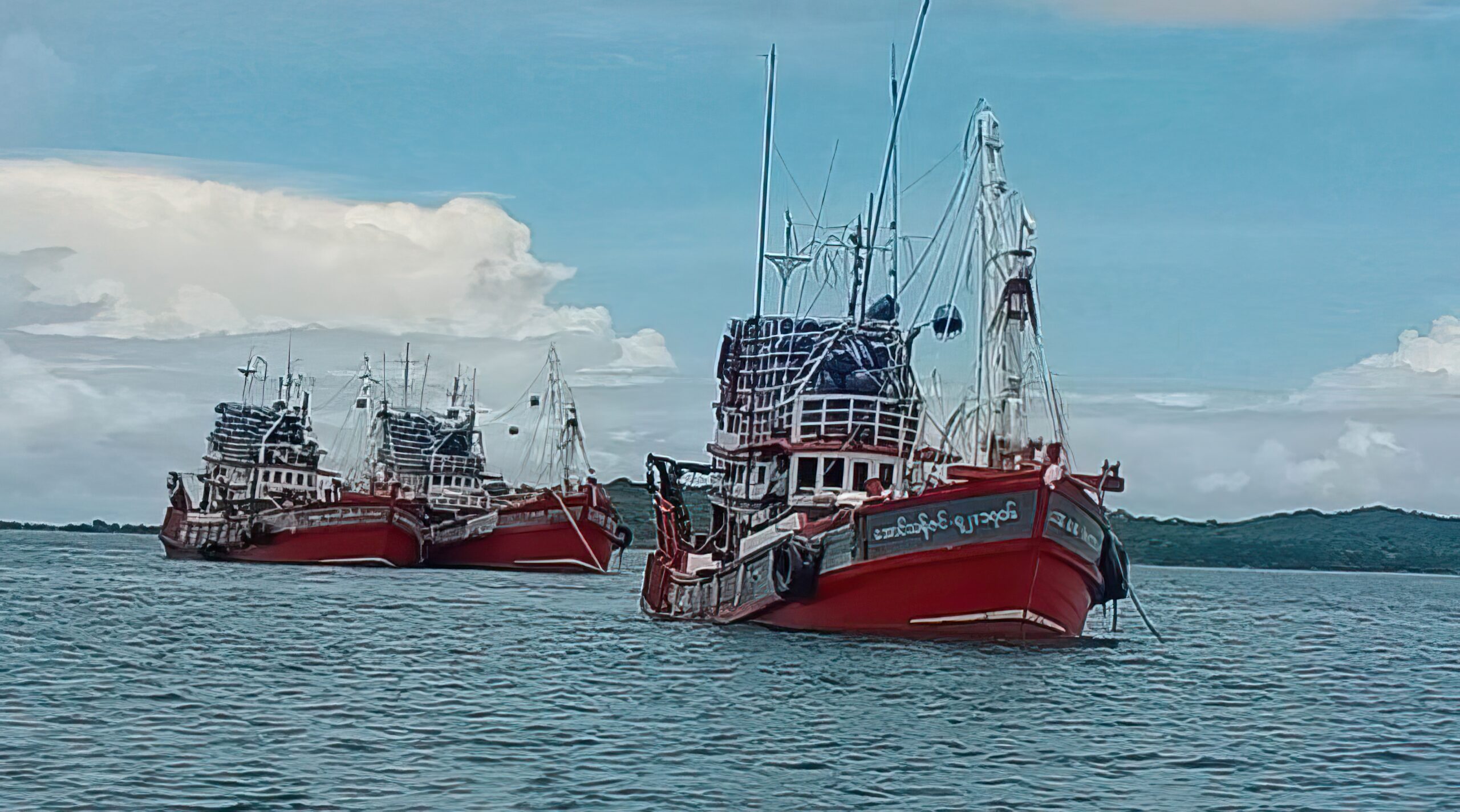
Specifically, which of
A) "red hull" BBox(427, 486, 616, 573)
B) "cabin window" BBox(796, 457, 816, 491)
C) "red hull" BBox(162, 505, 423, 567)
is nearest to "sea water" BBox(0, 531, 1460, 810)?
"cabin window" BBox(796, 457, 816, 491)

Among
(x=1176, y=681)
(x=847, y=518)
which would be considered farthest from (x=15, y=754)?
(x=1176, y=681)

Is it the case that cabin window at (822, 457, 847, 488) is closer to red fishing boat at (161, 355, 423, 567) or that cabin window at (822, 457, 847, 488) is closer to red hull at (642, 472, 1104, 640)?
red hull at (642, 472, 1104, 640)

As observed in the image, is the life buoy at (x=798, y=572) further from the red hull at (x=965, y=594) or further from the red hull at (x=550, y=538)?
the red hull at (x=550, y=538)

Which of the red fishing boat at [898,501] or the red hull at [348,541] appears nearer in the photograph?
the red fishing boat at [898,501]

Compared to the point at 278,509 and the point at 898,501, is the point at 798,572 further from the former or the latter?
the point at 278,509

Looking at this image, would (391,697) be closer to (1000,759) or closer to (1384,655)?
(1000,759)

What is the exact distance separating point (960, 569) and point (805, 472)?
1074 cm

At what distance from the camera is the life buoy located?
127 ft

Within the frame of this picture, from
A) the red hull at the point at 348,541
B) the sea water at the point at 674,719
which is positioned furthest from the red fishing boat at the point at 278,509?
the sea water at the point at 674,719

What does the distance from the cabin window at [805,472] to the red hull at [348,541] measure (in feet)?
166

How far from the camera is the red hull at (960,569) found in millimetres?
34781

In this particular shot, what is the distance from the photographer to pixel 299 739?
945 inches

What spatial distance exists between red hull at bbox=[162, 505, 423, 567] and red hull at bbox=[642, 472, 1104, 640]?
183 ft

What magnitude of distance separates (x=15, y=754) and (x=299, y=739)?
4.12 meters
